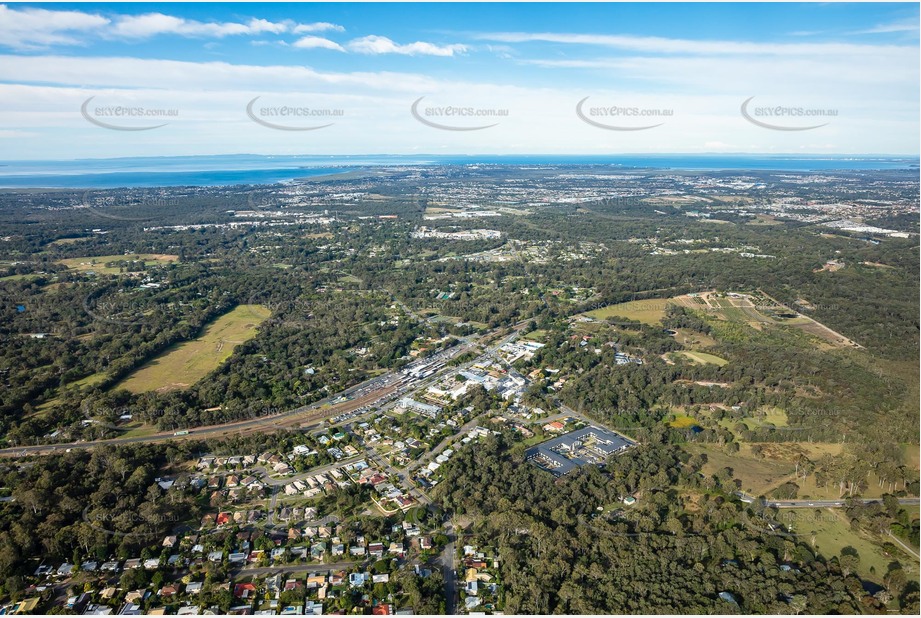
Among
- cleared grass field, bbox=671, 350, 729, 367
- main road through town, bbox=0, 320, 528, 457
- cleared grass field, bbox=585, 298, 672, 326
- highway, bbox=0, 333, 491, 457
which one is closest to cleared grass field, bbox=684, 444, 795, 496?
cleared grass field, bbox=671, 350, 729, 367

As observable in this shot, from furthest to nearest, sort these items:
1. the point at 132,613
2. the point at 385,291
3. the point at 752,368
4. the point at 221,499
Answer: the point at 385,291 < the point at 752,368 < the point at 221,499 < the point at 132,613

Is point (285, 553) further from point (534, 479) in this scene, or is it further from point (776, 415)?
point (776, 415)

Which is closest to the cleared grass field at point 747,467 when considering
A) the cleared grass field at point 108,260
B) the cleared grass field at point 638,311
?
the cleared grass field at point 638,311

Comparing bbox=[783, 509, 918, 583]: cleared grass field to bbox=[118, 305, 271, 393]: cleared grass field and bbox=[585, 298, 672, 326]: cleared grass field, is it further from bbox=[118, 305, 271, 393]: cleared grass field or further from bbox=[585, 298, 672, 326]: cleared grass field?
bbox=[118, 305, 271, 393]: cleared grass field

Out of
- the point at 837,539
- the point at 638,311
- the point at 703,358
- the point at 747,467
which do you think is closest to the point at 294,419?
the point at 747,467

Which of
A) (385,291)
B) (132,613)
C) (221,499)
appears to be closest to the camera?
(132,613)

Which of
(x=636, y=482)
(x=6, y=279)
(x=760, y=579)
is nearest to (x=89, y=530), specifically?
(x=636, y=482)

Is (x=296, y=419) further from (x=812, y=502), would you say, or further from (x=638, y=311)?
(x=638, y=311)
